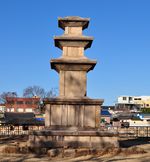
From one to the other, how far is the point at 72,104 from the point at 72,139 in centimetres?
149

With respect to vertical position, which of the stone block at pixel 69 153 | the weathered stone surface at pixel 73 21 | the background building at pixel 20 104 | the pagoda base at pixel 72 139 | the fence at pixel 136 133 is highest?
the weathered stone surface at pixel 73 21

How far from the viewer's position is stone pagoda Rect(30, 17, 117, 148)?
1422 cm

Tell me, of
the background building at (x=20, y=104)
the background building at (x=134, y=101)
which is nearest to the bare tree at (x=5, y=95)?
the background building at (x=20, y=104)

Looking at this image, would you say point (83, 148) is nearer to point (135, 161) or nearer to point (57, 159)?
point (57, 159)

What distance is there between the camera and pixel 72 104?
14.9m

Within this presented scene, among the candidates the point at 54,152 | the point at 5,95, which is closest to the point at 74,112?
the point at 54,152

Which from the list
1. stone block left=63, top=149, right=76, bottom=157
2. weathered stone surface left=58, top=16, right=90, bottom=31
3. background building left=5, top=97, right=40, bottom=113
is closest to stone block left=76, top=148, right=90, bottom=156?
stone block left=63, top=149, right=76, bottom=157

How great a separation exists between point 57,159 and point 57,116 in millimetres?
2557

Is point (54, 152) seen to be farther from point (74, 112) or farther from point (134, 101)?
point (134, 101)

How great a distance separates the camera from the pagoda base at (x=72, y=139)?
14.2 m

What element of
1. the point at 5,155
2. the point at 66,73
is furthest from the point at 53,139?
the point at 66,73

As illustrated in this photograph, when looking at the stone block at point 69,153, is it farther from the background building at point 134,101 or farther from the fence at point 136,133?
the background building at point 134,101

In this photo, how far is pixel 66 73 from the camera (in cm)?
1554

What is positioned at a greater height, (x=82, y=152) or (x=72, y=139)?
(x=72, y=139)
